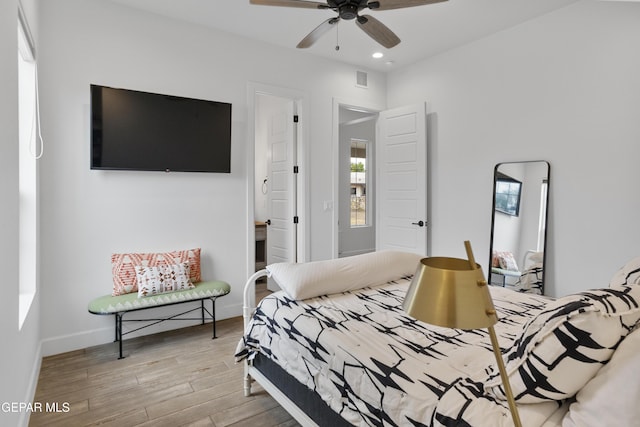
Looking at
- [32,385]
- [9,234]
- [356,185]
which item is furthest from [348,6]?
[356,185]

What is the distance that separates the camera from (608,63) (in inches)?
117

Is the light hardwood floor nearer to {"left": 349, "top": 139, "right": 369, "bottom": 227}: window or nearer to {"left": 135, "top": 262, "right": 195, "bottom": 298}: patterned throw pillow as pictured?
{"left": 135, "top": 262, "right": 195, "bottom": 298}: patterned throw pillow

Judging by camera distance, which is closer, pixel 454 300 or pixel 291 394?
pixel 454 300

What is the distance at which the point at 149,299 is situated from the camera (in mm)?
2922

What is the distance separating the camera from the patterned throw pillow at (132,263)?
3.03m

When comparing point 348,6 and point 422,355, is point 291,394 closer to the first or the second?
point 422,355

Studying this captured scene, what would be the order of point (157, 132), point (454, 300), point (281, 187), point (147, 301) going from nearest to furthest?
point (454, 300), point (147, 301), point (157, 132), point (281, 187)

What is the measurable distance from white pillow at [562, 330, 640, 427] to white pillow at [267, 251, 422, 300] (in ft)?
4.07

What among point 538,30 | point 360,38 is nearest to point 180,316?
point 360,38

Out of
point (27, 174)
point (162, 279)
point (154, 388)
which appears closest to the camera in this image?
point (154, 388)

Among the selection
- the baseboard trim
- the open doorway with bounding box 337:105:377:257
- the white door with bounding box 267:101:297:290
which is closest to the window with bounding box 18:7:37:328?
the baseboard trim

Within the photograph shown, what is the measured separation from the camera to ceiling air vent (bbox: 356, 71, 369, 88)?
15.2 feet

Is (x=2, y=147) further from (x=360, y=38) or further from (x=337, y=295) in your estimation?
(x=360, y=38)

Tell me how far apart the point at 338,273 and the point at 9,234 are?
5.60 ft
